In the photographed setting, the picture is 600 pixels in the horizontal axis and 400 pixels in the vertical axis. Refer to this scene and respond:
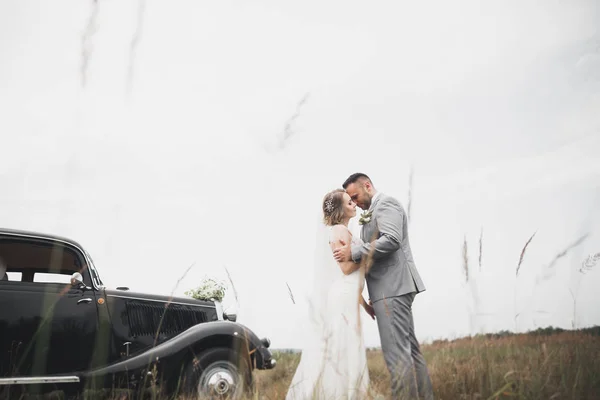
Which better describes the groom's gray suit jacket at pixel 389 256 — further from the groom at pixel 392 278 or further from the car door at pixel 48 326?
the car door at pixel 48 326

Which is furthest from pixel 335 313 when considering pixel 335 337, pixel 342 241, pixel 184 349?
pixel 184 349

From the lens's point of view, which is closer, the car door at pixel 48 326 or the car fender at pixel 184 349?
the car door at pixel 48 326

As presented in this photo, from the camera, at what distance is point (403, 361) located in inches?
150

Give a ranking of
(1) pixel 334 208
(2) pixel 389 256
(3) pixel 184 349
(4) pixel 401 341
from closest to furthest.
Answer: (4) pixel 401 341 → (2) pixel 389 256 → (1) pixel 334 208 → (3) pixel 184 349

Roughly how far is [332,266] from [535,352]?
5.80 ft

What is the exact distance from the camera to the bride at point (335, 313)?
4.01 m

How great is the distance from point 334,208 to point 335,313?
0.93 meters

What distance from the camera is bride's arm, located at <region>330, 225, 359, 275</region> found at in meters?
4.38

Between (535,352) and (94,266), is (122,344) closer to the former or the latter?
(94,266)

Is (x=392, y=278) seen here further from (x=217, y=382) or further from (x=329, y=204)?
(x=217, y=382)

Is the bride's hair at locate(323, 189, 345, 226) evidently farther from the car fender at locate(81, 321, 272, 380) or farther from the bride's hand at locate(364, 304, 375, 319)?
the car fender at locate(81, 321, 272, 380)

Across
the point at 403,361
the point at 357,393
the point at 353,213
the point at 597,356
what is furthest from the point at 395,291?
the point at 597,356

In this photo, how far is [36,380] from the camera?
443 cm

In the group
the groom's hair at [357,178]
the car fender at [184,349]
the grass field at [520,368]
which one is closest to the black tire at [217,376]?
the car fender at [184,349]
